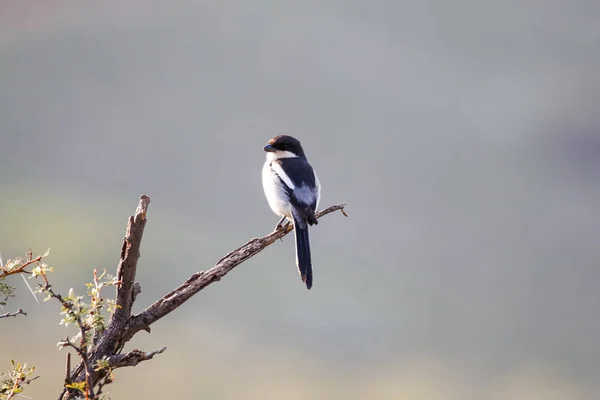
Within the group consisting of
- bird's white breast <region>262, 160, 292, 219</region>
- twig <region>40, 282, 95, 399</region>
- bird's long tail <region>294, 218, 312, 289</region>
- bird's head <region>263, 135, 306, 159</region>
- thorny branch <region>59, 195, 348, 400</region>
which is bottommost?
twig <region>40, 282, 95, 399</region>

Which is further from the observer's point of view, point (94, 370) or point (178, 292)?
point (178, 292)

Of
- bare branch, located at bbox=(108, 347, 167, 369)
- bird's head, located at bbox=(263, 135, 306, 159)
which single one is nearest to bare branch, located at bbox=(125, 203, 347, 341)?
bare branch, located at bbox=(108, 347, 167, 369)

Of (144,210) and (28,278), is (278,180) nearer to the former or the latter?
(144,210)

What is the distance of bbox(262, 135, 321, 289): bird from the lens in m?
6.49

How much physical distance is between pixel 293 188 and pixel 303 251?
118cm

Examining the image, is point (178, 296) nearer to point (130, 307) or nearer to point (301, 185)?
point (130, 307)

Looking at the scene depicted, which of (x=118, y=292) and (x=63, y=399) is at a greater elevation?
(x=118, y=292)

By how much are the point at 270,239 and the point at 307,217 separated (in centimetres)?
231

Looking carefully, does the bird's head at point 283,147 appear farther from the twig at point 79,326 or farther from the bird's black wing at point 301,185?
the twig at point 79,326

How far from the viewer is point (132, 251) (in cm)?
293

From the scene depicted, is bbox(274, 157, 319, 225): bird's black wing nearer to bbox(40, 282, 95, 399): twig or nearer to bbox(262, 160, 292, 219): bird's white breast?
bbox(262, 160, 292, 219): bird's white breast

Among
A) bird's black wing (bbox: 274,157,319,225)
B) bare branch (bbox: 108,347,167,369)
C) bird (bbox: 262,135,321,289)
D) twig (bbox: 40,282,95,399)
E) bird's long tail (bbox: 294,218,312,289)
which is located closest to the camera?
twig (bbox: 40,282,95,399)

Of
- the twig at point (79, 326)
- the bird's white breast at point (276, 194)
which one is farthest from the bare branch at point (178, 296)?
the bird's white breast at point (276, 194)

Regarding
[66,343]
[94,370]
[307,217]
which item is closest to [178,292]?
[94,370]
